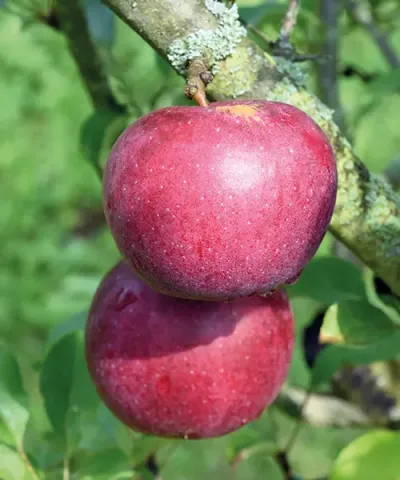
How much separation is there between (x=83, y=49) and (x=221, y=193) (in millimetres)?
522

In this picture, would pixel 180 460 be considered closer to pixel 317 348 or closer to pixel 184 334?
pixel 317 348

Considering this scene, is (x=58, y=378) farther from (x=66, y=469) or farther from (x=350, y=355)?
(x=350, y=355)

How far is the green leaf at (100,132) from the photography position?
0.94m

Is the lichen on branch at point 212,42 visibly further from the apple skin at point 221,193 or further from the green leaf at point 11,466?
the green leaf at point 11,466

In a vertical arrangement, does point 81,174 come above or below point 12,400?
below

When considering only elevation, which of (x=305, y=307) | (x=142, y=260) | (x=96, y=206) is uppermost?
(x=142, y=260)

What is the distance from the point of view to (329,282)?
84cm

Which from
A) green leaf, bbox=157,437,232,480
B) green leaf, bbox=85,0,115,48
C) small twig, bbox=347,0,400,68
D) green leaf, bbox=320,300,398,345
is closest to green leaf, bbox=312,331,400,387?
green leaf, bbox=320,300,398,345

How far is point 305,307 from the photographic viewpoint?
8.04ft

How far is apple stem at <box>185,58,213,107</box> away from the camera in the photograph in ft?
1.66

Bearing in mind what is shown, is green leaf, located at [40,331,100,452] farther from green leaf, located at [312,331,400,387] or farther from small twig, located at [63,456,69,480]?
green leaf, located at [312,331,400,387]

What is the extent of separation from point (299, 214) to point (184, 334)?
0.21m

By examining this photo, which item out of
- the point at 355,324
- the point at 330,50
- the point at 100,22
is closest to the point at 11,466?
the point at 355,324

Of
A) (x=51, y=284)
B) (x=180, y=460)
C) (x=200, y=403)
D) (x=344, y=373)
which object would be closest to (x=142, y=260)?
(x=200, y=403)
